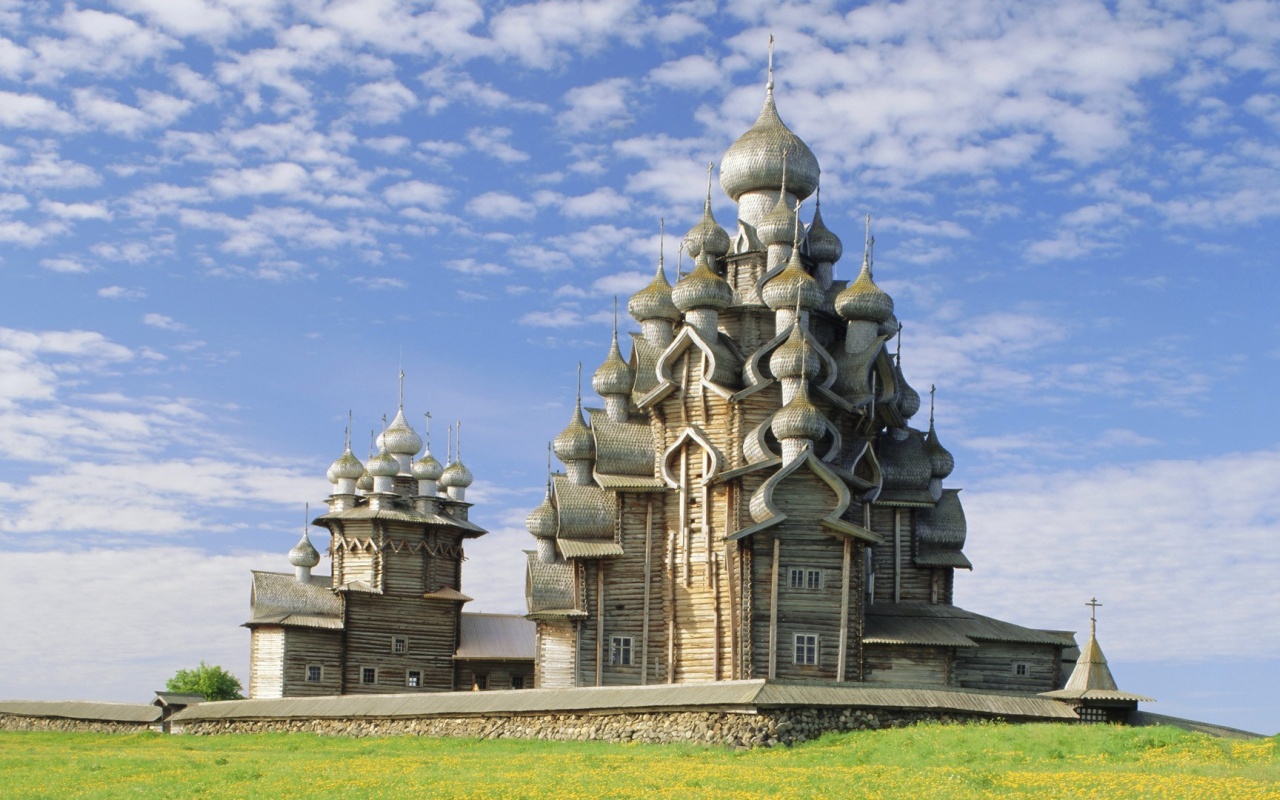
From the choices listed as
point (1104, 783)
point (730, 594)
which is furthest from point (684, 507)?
point (1104, 783)

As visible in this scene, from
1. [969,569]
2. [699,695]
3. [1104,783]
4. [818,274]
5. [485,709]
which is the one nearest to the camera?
[1104,783]

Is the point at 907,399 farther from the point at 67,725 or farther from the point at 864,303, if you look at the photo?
the point at 67,725

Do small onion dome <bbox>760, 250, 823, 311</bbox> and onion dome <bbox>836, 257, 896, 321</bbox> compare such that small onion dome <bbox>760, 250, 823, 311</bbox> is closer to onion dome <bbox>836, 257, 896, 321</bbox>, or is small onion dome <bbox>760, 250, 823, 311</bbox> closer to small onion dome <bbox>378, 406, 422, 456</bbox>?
onion dome <bbox>836, 257, 896, 321</bbox>

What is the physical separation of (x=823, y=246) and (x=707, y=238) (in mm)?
3350

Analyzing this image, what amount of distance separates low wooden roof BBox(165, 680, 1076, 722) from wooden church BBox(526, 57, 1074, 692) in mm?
6305

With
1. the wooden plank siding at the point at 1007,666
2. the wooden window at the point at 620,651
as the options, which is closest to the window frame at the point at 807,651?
the wooden plank siding at the point at 1007,666

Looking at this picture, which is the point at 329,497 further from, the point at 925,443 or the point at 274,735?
the point at 925,443

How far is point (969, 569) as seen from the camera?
38906mm

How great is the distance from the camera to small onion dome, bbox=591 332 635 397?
40500 mm

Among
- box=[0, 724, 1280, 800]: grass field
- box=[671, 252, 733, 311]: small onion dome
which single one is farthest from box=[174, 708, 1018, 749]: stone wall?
box=[671, 252, 733, 311]: small onion dome

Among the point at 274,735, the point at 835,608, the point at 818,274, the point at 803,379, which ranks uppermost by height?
the point at 818,274

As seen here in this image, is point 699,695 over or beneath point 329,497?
beneath

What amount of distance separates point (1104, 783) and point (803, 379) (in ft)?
58.3

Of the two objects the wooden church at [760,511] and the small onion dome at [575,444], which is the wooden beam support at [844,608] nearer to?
the wooden church at [760,511]
